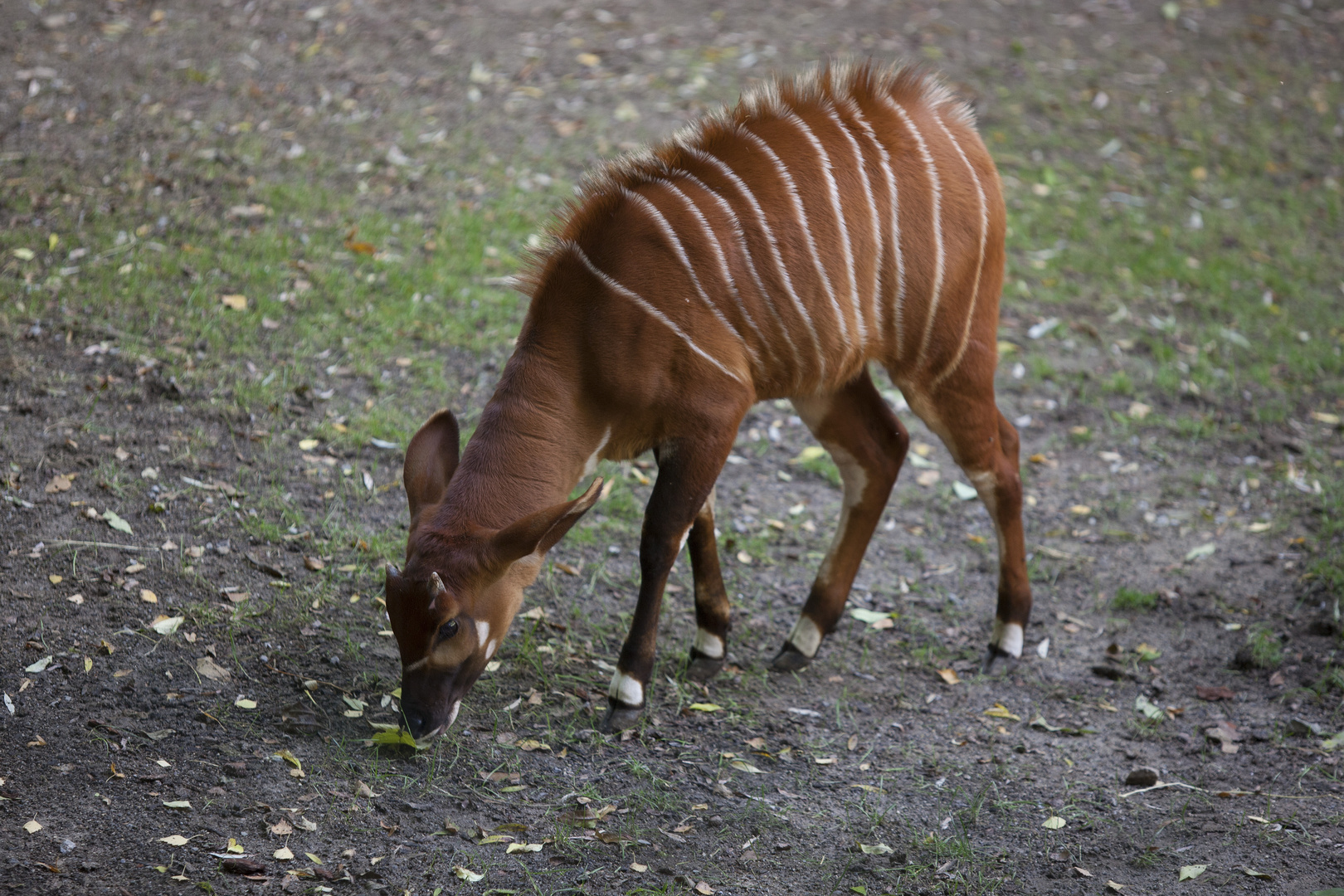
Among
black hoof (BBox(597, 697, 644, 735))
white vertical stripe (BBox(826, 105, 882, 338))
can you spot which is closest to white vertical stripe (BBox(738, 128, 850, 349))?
white vertical stripe (BBox(826, 105, 882, 338))

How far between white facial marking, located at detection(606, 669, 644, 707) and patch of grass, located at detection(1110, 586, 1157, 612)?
8.57 ft

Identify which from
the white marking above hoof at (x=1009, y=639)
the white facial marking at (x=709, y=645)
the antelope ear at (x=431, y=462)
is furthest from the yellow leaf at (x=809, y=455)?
the antelope ear at (x=431, y=462)

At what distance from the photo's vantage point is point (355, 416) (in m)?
6.23

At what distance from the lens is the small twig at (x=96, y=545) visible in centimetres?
482

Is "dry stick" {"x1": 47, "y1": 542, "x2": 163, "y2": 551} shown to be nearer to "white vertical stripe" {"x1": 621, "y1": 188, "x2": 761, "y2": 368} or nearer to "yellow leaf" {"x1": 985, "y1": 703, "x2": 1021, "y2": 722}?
"white vertical stripe" {"x1": 621, "y1": 188, "x2": 761, "y2": 368}

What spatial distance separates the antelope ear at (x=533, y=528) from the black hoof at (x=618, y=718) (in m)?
0.92

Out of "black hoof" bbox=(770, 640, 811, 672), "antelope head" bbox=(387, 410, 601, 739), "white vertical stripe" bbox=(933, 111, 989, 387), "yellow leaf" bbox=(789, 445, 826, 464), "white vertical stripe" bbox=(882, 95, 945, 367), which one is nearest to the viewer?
"antelope head" bbox=(387, 410, 601, 739)

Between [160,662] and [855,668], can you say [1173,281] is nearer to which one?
[855,668]

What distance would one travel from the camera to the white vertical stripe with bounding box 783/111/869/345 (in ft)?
15.3

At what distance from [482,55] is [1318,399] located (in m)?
7.00

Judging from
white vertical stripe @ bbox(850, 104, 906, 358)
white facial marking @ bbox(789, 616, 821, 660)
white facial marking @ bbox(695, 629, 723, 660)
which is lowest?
white facial marking @ bbox(789, 616, 821, 660)

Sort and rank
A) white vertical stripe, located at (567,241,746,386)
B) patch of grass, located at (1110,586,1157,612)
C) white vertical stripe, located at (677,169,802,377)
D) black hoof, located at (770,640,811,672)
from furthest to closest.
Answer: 1. patch of grass, located at (1110,586,1157,612)
2. black hoof, located at (770,640,811,672)
3. white vertical stripe, located at (677,169,802,377)
4. white vertical stripe, located at (567,241,746,386)

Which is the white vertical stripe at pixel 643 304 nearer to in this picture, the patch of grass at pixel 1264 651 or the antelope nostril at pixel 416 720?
the antelope nostril at pixel 416 720

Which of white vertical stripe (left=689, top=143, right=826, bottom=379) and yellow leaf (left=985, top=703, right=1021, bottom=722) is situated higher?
white vertical stripe (left=689, top=143, right=826, bottom=379)
